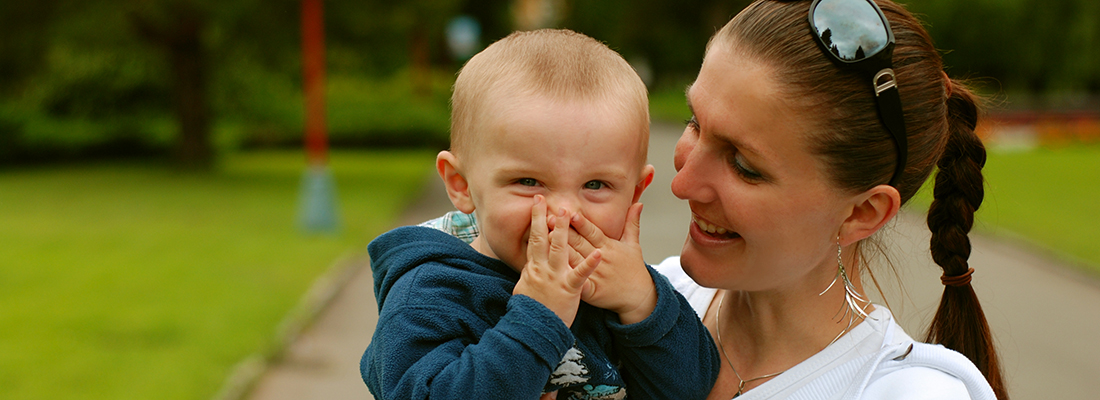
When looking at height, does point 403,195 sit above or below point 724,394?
below

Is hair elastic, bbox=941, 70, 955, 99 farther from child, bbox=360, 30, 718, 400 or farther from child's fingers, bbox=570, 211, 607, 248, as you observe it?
child's fingers, bbox=570, 211, 607, 248

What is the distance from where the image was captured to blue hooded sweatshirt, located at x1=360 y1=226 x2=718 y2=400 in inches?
63.6

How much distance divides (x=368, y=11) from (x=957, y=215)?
15.0 m

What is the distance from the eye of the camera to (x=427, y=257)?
5.98 feet

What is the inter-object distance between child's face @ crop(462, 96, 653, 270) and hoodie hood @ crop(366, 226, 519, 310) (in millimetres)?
53

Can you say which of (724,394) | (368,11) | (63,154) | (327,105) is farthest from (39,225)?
(327,105)

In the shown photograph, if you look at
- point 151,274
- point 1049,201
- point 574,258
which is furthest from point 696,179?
point 1049,201

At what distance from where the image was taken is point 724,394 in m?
1.97

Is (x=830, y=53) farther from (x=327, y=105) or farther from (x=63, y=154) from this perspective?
(x=327, y=105)

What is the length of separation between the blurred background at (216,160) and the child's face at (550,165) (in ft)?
2.66

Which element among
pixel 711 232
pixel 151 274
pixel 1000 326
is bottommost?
pixel 151 274

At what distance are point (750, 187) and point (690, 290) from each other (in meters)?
0.57

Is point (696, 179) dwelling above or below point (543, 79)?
below

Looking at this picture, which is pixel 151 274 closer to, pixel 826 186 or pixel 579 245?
pixel 579 245
